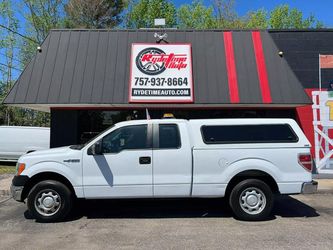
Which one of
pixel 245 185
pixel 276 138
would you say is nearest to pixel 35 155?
pixel 245 185

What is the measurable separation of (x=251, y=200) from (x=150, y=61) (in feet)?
20.4

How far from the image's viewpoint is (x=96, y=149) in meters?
7.65

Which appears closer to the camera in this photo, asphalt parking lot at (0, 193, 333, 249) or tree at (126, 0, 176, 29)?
asphalt parking lot at (0, 193, 333, 249)

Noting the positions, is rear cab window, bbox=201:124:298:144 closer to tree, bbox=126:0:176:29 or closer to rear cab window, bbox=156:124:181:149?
rear cab window, bbox=156:124:181:149

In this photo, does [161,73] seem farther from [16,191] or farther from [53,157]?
[16,191]

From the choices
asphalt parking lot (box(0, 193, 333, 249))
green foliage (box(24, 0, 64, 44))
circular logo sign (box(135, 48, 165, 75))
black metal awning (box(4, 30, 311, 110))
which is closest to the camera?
asphalt parking lot (box(0, 193, 333, 249))

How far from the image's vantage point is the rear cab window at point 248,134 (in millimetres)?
7875

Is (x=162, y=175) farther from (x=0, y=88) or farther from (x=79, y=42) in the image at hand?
(x=0, y=88)

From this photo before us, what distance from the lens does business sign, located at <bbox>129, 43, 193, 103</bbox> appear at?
39.0 ft

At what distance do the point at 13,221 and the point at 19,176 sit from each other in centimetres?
98

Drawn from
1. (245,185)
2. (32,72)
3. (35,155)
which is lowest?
(245,185)

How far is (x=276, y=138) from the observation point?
7902 mm

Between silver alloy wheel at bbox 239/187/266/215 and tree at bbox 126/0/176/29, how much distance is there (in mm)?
29677

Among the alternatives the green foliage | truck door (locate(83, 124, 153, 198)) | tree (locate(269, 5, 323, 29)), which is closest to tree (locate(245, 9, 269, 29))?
tree (locate(269, 5, 323, 29))
